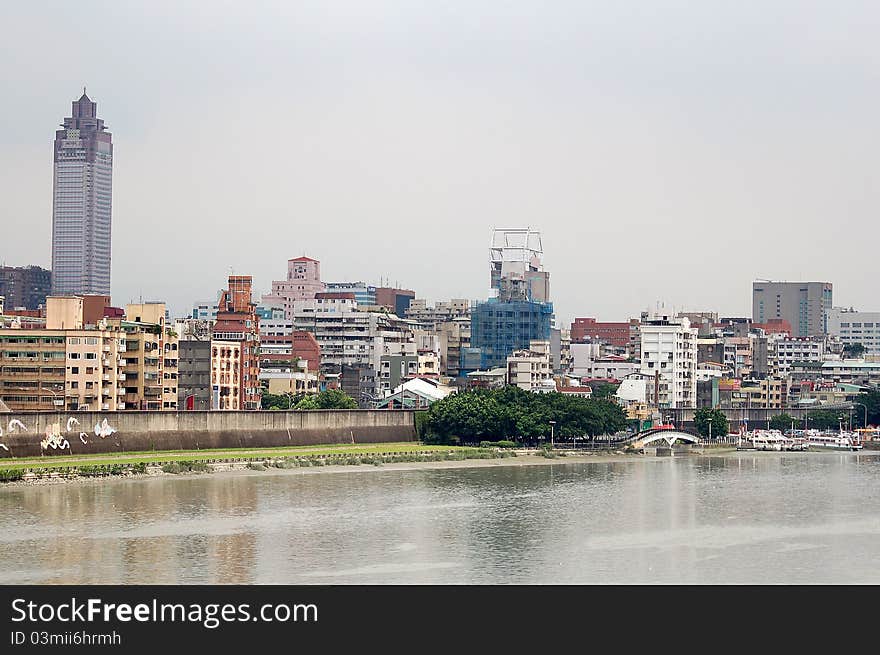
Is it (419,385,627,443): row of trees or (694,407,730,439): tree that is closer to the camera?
(419,385,627,443): row of trees

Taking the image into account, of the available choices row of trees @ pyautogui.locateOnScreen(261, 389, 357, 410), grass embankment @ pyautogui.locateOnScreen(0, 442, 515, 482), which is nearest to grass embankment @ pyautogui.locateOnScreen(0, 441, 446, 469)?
grass embankment @ pyautogui.locateOnScreen(0, 442, 515, 482)

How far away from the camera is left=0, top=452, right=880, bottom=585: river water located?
51781 mm

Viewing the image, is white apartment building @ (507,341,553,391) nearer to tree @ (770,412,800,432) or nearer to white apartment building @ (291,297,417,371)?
white apartment building @ (291,297,417,371)

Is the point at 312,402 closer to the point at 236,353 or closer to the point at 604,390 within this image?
the point at 236,353

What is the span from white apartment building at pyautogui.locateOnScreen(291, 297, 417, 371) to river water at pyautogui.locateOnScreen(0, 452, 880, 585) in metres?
83.9

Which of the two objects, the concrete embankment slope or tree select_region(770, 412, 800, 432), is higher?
the concrete embankment slope

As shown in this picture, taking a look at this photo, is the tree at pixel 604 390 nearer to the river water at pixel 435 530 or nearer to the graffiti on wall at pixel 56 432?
the river water at pixel 435 530

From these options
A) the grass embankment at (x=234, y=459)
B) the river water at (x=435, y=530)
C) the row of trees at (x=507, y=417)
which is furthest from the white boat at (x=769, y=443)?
the river water at (x=435, y=530)

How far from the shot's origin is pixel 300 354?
6388 inches

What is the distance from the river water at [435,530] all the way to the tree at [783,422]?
5798 cm

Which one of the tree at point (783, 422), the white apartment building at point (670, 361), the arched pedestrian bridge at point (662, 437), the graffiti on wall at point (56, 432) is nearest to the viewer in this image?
the graffiti on wall at point (56, 432)

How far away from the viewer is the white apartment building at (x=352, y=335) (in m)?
175

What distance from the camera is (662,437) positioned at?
125m
